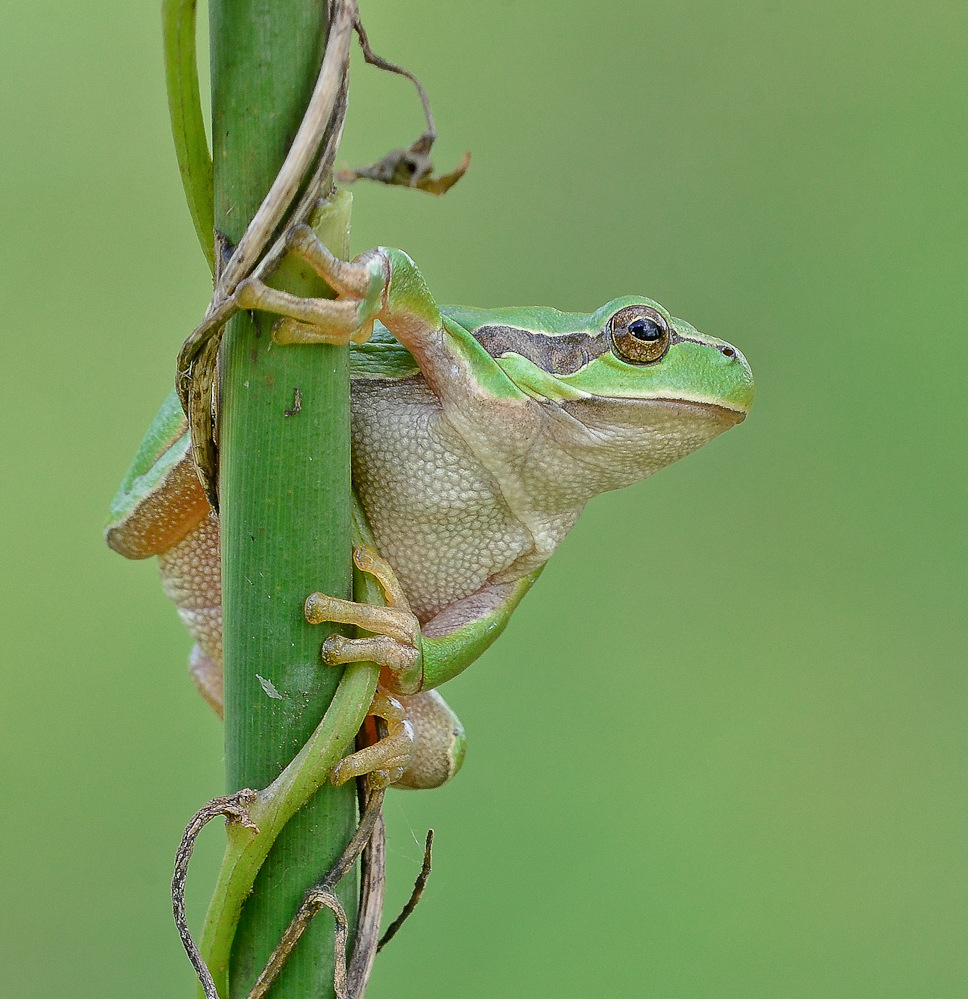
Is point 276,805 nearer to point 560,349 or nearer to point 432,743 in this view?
point 432,743

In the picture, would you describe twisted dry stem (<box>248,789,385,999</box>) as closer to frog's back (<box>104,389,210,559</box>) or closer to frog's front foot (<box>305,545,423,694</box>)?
frog's front foot (<box>305,545,423,694</box>)

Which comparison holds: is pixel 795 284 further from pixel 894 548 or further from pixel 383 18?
pixel 383 18

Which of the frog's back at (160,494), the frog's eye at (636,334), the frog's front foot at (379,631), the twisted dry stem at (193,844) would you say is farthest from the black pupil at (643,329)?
the twisted dry stem at (193,844)

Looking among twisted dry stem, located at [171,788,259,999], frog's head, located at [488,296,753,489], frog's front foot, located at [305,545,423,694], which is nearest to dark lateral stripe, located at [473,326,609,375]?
frog's head, located at [488,296,753,489]

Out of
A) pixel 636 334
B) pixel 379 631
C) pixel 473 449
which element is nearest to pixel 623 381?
pixel 636 334

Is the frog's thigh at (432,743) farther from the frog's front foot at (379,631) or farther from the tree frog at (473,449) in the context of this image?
the frog's front foot at (379,631)
